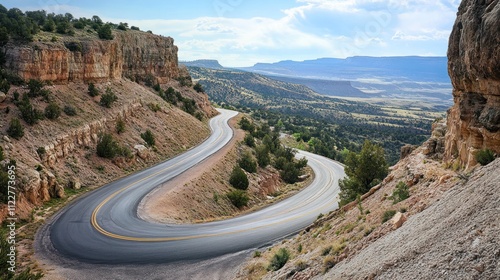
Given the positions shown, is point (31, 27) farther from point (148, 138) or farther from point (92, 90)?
point (148, 138)

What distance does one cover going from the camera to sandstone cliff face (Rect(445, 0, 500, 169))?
538 inches

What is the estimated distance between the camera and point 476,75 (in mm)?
15336

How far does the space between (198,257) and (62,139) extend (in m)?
23.4

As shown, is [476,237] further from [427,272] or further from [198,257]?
[198,257]

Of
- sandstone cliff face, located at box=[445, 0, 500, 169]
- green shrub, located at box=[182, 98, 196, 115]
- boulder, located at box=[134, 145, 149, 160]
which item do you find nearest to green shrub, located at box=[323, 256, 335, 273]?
sandstone cliff face, located at box=[445, 0, 500, 169]

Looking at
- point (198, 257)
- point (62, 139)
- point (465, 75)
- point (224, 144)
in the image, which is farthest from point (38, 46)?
point (465, 75)

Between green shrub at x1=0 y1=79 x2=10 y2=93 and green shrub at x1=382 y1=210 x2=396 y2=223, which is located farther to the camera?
green shrub at x1=0 y1=79 x2=10 y2=93

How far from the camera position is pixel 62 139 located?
3738 cm

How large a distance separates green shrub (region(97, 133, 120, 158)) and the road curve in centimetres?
386

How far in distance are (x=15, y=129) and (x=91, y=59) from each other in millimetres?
21095

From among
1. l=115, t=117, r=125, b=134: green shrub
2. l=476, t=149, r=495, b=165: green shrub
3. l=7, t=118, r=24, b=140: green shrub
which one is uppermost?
l=476, t=149, r=495, b=165: green shrub

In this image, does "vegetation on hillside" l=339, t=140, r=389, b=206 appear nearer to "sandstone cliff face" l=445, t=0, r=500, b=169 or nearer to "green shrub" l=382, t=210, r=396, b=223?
"sandstone cliff face" l=445, t=0, r=500, b=169

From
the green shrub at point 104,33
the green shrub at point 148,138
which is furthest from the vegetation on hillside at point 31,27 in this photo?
the green shrub at point 148,138

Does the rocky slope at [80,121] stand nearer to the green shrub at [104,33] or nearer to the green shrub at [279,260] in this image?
the green shrub at [104,33]
